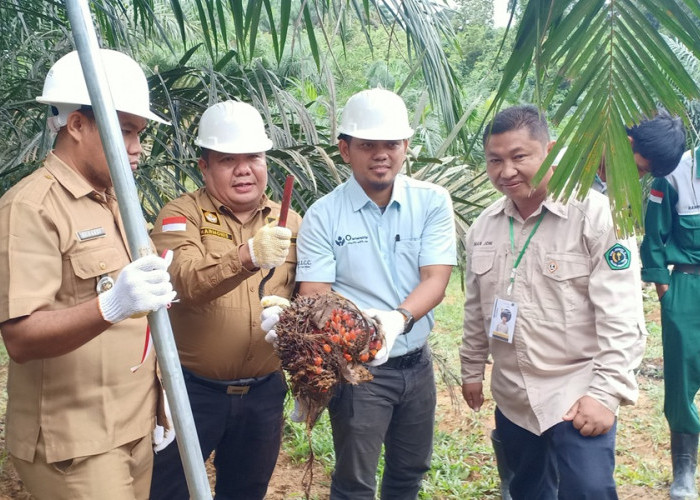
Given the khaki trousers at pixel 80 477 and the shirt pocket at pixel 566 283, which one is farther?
the shirt pocket at pixel 566 283

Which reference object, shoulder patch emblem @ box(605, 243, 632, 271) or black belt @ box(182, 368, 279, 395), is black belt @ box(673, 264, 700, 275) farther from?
black belt @ box(182, 368, 279, 395)

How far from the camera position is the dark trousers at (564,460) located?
7.52ft

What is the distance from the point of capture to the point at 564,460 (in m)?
2.35

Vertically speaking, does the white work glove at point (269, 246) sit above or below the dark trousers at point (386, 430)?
above

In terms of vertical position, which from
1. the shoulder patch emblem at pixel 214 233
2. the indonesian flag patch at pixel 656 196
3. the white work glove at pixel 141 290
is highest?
the indonesian flag patch at pixel 656 196

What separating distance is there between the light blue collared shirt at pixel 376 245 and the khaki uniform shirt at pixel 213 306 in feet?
0.66

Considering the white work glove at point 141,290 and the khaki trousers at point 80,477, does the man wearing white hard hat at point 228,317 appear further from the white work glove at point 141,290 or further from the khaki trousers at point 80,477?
the white work glove at point 141,290

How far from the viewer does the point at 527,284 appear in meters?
2.52

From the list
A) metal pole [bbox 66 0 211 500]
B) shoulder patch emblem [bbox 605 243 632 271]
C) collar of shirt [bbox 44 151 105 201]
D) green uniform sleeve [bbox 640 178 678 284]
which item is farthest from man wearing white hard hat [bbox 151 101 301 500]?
green uniform sleeve [bbox 640 178 678 284]

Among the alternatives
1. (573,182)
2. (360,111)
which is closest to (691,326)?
(360,111)

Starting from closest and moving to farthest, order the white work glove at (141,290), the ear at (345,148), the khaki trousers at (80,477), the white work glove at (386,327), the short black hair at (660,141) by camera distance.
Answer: the white work glove at (141,290)
the khaki trousers at (80,477)
the white work glove at (386,327)
the ear at (345,148)
the short black hair at (660,141)

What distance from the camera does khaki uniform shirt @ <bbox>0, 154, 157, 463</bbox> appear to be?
70.5 inches

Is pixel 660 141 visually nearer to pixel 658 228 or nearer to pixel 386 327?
pixel 658 228

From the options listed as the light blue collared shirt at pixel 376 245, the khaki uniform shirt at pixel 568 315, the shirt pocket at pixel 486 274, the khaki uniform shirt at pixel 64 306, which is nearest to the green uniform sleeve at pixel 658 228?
the khaki uniform shirt at pixel 568 315
